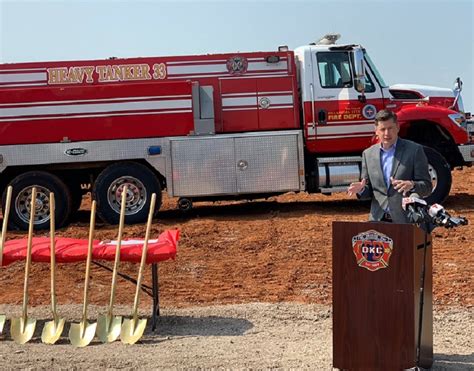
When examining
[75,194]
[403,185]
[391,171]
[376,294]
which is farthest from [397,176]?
[75,194]

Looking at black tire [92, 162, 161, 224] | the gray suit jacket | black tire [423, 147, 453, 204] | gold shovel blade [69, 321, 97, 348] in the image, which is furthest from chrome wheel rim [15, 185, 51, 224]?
the gray suit jacket

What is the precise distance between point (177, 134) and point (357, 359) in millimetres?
8117

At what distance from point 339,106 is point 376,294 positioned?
330 inches

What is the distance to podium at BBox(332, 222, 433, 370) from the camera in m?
5.06

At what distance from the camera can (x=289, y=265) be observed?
30.8ft

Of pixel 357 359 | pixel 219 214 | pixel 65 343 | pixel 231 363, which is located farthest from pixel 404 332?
pixel 219 214

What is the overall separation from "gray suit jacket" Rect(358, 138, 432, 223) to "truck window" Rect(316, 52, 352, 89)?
302 inches

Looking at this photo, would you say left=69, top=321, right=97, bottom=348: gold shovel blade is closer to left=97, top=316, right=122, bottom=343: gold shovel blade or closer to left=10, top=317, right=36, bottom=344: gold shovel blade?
left=97, top=316, right=122, bottom=343: gold shovel blade

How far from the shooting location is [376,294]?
16.9ft

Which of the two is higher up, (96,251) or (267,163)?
(267,163)

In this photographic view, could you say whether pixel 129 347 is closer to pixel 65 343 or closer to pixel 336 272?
pixel 65 343

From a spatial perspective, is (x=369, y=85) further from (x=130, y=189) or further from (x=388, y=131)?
(x=388, y=131)

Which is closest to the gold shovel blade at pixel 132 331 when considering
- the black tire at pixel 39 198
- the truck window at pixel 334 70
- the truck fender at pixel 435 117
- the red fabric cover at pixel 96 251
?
the red fabric cover at pixel 96 251

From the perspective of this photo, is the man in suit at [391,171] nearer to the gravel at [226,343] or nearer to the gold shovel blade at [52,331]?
the gravel at [226,343]
